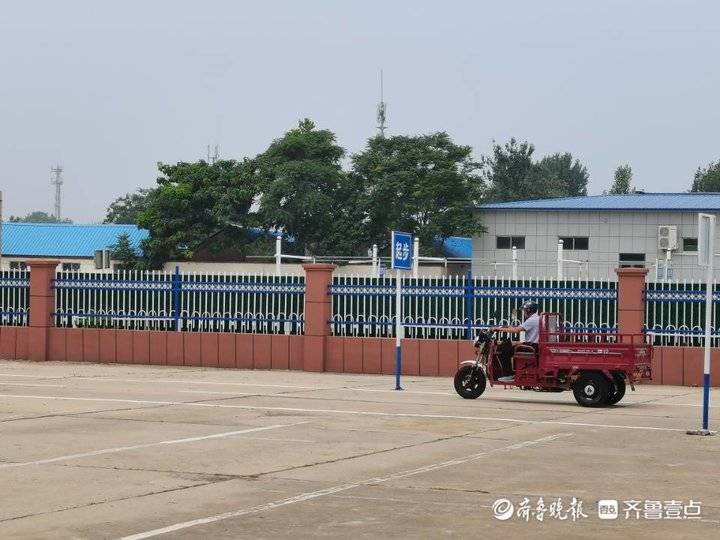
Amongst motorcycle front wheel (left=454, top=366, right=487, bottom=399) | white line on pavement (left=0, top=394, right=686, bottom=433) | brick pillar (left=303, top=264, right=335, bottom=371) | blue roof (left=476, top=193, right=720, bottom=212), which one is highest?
blue roof (left=476, top=193, right=720, bottom=212)

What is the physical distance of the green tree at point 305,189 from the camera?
66.2m

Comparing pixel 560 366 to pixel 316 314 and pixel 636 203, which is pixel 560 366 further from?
pixel 636 203

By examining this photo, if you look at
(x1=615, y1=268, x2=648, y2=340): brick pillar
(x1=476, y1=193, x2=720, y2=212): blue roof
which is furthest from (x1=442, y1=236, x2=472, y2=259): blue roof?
(x1=615, y1=268, x2=648, y2=340): brick pillar

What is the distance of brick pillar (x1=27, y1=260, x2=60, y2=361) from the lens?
2916 cm

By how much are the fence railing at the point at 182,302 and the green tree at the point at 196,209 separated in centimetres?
3802

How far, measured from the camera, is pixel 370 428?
16.1m

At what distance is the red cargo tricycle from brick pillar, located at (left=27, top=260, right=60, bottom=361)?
1208cm

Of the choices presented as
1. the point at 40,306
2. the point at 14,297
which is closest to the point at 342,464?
the point at 40,306

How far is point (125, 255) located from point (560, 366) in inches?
2071

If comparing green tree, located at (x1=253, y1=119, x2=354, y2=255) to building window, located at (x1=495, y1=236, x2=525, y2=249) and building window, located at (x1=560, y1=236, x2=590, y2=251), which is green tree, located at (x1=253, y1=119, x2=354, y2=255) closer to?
building window, located at (x1=495, y1=236, x2=525, y2=249)

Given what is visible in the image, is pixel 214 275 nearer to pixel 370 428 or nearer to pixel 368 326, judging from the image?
pixel 368 326

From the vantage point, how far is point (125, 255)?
230 feet

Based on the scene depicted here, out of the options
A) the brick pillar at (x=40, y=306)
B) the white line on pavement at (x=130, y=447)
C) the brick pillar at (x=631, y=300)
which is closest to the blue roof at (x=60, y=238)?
the brick pillar at (x=40, y=306)

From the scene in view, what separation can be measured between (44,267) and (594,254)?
29351 millimetres
